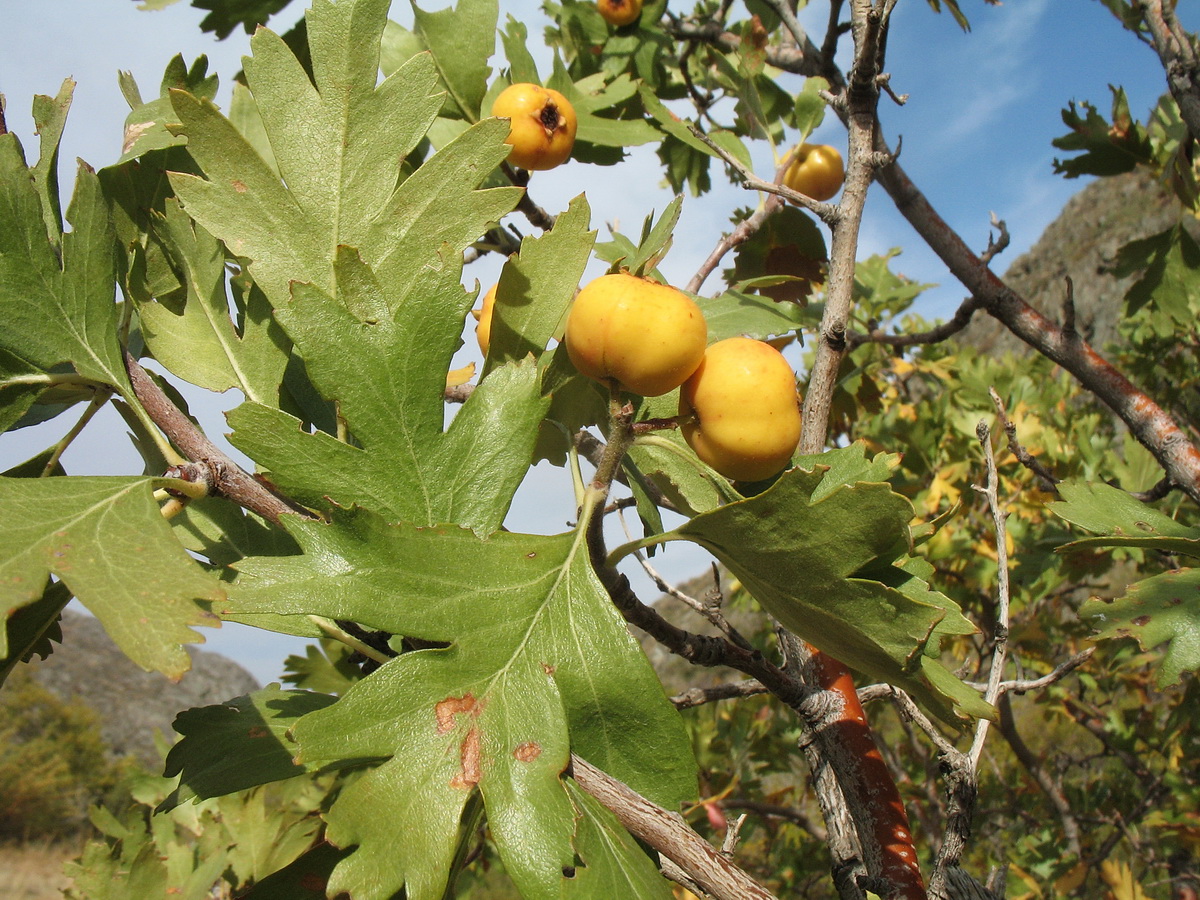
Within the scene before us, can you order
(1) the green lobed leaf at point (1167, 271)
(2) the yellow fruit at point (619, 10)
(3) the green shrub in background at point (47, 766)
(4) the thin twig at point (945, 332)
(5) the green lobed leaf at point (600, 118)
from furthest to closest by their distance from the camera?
1. (3) the green shrub in background at point (47, 766)
2. (1) the green lobed leaf at point (1167, 271)
3. (2) the yellow fruit at point (619, 10)
4. (4) the thin twig at point (945, 332)
5. (5) the green lobed leaf at point (600, 118)

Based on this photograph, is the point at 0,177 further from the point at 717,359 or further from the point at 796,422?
the point at 796,422

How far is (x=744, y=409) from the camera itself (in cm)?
92

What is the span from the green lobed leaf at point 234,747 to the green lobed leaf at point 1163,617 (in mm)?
1434

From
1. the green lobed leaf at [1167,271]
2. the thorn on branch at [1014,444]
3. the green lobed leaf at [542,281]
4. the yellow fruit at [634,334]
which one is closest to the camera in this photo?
the yellow fruit at [634,334]

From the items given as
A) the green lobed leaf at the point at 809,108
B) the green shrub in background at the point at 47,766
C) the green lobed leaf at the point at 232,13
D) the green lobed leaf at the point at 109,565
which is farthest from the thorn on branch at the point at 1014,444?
the green shrub in background at the point at 47,766

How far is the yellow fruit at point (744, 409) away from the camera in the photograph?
3.02 ft

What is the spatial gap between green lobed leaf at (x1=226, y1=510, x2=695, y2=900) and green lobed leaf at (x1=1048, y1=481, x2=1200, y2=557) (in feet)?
3.49

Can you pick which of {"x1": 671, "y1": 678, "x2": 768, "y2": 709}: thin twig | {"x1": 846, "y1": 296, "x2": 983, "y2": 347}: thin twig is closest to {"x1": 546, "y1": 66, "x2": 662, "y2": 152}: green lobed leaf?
{"x1": 846, "y1": 296, "x2": 983, "y2": 347}: thin twig

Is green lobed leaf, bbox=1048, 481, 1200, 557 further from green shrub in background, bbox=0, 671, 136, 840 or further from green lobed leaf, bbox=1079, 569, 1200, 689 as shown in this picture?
green shrub in background, bbox=0, 671, 136, 840

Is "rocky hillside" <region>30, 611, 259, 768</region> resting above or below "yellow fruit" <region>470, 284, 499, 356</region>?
below

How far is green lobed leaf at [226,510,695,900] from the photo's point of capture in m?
0.75

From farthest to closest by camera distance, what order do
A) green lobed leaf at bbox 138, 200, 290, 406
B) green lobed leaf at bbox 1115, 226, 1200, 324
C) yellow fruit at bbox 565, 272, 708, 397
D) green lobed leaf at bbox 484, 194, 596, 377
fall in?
green lobed leaf at bbox 1115, 226, 1200, 324, green lobed leaf at bbox 138, 200, 290, 406, green lobed leaf at bbox 484, 194, 596, 377, yellow fruit at bbox 565, 272, 708, 397

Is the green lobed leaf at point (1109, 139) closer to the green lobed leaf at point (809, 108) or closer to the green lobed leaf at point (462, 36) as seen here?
the green lobed leaf at point (809, 108)

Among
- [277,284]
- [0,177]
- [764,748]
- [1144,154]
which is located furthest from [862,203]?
[764,748]
